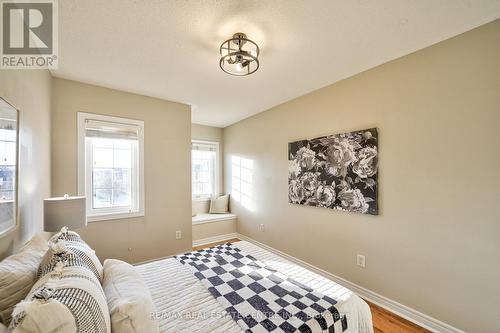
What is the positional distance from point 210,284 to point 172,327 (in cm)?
43

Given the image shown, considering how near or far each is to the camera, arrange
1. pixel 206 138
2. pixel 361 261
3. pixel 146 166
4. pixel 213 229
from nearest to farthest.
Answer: pixel 361 261 < pixel 146 166 < pixel 213 229 < pixel 206 138

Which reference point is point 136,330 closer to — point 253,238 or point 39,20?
point 39,20

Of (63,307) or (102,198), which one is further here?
(102,198)

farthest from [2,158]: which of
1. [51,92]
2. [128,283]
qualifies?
[51,92]

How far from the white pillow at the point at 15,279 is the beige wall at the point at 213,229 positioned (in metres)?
2.77

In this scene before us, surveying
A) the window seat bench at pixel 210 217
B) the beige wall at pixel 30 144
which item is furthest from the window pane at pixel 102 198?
the window seat bench at pixel 210 217

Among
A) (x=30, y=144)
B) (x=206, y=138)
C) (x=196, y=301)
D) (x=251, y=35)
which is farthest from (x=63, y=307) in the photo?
(x=206, y=138)

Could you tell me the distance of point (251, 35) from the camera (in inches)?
68.6

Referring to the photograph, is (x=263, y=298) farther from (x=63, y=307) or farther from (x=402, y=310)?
(x=402, y=310)

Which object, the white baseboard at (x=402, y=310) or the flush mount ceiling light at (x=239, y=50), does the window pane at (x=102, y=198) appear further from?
the white baseboard at (x=402, y=310)

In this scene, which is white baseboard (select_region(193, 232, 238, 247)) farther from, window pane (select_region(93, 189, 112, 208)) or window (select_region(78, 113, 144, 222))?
window pane (select_region(93, 189, 112, 208))

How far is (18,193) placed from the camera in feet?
4.72

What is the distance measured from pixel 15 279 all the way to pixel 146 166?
2121 millimetres

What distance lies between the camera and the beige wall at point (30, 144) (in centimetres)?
137
